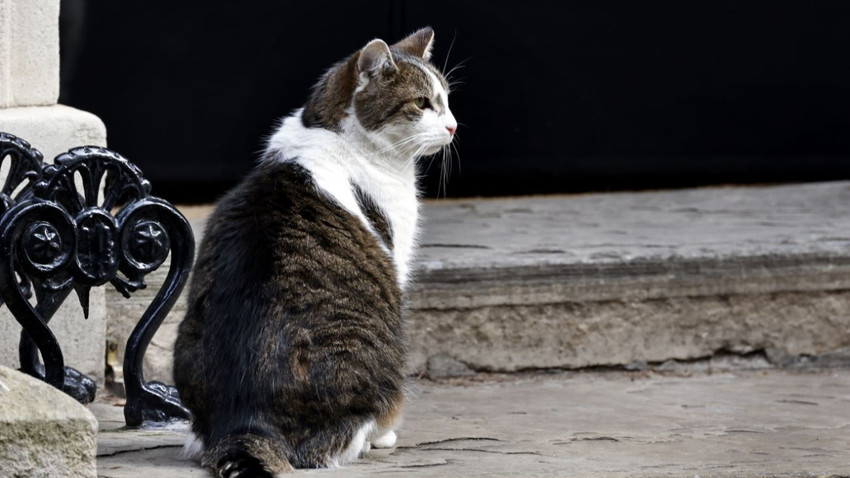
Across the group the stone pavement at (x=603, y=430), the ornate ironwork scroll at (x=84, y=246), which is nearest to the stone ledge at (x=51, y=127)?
the ornate ironwork scroll at (x=84, y=246)

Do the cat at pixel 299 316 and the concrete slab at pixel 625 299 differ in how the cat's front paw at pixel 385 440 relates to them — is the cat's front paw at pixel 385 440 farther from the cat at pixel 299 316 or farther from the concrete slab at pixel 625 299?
the concrete slab at pixel 625 299

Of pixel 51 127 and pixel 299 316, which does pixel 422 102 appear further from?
pixel 51 127

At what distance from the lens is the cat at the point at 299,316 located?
102 inches

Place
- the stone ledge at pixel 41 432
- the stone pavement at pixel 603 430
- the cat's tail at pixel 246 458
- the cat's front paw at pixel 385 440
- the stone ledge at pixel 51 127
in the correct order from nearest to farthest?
the stone ledge at pixel 41 432
the cat's tail at pixel 246 458
the stone pavement at pixel 603 430
the cat's front paw at pixel 385 440
the stone ledge at pixel 51 127

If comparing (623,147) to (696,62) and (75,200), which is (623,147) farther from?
(75,200)

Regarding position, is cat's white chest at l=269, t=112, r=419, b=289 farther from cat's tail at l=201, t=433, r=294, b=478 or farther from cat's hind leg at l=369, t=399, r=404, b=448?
cat's tail at l=201, t=433, r=294, b=478

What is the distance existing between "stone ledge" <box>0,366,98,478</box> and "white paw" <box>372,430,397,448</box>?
29.2 inches

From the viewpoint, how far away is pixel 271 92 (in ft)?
16.6

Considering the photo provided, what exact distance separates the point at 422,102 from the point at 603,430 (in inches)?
36.2

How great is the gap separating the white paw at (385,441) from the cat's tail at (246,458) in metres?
0.34

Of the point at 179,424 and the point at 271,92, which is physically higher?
the point at 271,92

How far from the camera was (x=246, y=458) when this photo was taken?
2434mm

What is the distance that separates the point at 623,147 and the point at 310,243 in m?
2.82

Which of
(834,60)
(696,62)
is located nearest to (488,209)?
(696,62)
